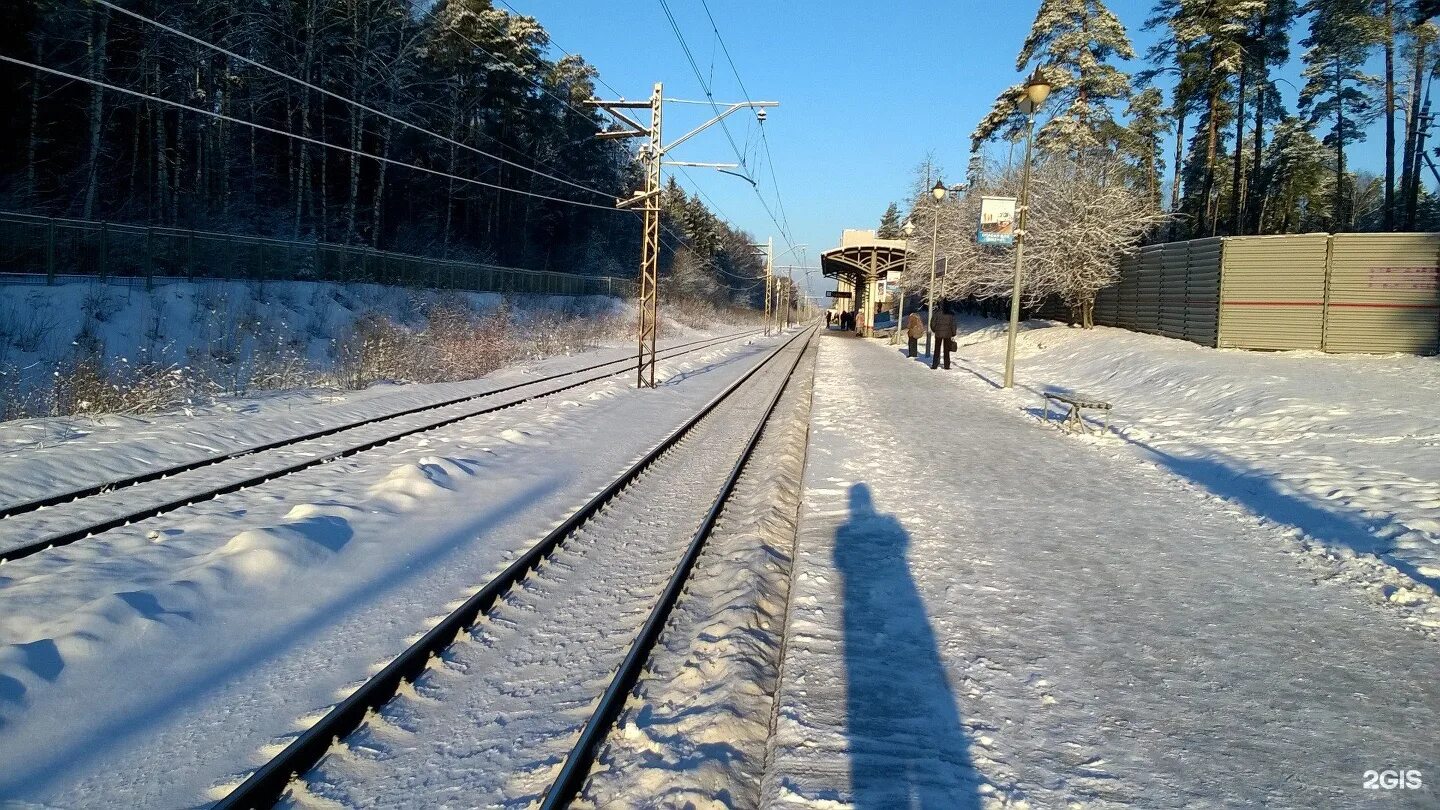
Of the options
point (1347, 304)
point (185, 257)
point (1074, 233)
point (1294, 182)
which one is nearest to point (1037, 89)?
point (1347, 304)

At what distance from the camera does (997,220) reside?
20781mm

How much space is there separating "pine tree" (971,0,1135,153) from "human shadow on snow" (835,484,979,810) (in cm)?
3714

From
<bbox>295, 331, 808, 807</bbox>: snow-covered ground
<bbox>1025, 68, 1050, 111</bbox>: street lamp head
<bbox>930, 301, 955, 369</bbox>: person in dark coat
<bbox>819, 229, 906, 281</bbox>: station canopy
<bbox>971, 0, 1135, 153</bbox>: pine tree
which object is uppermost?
<bbox>971, 0, 1135, 153</bbox>: pine tree

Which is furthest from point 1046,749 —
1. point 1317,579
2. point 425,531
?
point 425,531

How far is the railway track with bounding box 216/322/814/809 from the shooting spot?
3789mm

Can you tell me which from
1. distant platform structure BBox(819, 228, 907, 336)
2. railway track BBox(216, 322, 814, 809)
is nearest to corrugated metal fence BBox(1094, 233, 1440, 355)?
railway track BBox(216, 322, 814, 809)

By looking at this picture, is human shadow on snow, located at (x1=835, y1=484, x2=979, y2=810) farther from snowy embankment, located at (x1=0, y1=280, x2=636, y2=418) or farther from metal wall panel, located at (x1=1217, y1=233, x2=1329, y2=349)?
metal wall panel, located at (x1=1217, y1=233, x2=1329, y2=349)

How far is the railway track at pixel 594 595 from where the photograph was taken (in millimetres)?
3789

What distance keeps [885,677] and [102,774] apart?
150 inches

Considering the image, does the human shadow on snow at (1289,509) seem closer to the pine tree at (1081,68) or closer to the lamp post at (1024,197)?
the lamp post at (1024,197)

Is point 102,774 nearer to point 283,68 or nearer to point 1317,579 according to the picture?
point 1317,579

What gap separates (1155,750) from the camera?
12.7 feet

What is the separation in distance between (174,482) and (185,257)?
704 inches

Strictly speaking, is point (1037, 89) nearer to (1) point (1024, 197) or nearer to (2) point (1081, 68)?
(1) point (1024, 197)
